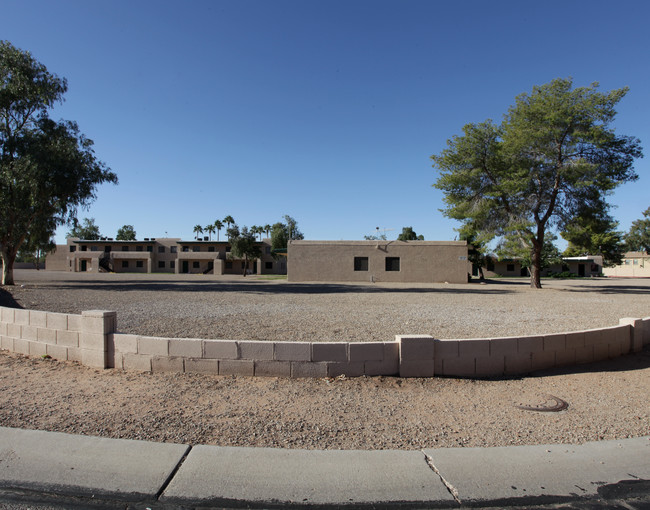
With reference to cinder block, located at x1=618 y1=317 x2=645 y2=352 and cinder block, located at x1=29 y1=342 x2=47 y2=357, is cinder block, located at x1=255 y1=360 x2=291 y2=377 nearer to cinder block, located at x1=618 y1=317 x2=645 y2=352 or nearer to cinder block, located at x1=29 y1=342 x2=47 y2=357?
cinder block, located at x1=29 y1=342 x2=47 y2=357

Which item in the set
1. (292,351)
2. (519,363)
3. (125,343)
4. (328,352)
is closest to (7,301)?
(125,343)

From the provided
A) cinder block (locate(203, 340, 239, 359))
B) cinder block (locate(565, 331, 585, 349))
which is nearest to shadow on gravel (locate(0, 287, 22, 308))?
cinder block (locate(203, 340, 239, 359))

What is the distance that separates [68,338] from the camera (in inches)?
247

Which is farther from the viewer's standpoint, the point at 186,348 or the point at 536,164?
the point at 536,164

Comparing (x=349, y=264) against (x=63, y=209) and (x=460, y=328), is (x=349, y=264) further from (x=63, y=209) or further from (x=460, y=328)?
(x=460, y=328)

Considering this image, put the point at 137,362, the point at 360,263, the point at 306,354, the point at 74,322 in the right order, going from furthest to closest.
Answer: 1. the point at 360,263
2. the point at 74,322
3. the point at 137,362
4. the point at 306,354

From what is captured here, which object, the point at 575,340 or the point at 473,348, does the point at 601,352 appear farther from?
the point at 473,348

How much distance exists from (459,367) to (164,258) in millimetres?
70571

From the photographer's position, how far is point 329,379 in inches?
215

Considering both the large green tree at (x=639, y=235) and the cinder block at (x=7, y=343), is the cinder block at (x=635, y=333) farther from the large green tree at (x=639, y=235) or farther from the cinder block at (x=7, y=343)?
the large green tree at (x=639, y=235)

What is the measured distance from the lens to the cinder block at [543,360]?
6105 millimetres

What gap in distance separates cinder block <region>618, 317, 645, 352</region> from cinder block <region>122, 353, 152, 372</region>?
8.44 meters

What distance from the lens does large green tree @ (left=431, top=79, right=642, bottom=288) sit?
23.0 meters

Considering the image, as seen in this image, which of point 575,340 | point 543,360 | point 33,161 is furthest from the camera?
point 33,161
